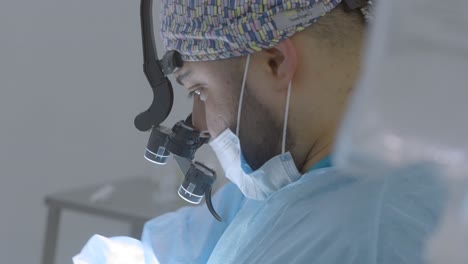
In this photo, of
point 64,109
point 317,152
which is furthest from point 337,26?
point 64,109

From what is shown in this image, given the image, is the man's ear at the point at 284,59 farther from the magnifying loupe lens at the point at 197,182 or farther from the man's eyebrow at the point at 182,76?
the magnifying loupe lens at the point at 197,182

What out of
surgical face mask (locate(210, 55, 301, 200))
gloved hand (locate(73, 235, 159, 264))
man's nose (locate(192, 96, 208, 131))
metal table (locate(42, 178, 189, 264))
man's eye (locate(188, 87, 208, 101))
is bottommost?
metal table (locate(42, 178, 189, 264))

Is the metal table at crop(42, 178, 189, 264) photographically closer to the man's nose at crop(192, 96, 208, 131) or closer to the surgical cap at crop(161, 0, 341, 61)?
the man's nose at crop(192, 96, 208, 131)

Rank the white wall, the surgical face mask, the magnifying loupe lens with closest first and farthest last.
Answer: the surgical face mask < the magnifying loupe lens < the white wall

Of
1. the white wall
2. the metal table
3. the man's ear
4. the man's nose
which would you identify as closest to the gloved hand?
the man's nose

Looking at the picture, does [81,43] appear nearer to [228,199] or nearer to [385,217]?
[228,199]

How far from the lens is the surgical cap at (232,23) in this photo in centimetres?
103

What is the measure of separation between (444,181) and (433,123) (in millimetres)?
34

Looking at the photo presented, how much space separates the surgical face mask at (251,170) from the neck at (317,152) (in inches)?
0.9

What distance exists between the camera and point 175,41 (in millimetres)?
1202

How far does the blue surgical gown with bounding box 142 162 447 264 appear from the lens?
919mm

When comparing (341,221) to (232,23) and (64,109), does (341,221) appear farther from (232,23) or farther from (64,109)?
(64,109)

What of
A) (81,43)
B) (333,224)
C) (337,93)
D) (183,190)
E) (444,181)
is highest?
(444,181)

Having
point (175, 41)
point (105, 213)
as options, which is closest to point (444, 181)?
point (175, 41)
